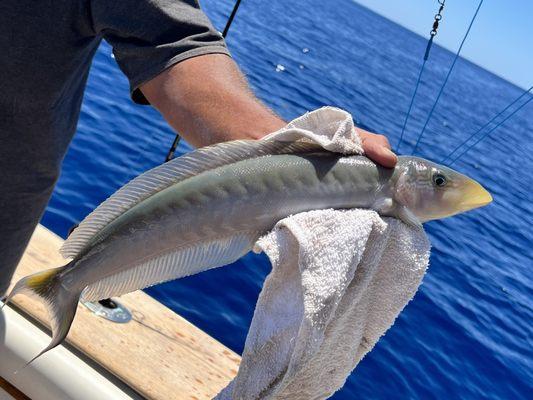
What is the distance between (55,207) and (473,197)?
6.18 meters

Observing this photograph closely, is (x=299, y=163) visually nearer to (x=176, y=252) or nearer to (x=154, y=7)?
(x=176, y=252)

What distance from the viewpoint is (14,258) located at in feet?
8.46

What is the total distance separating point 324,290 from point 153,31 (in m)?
0.87

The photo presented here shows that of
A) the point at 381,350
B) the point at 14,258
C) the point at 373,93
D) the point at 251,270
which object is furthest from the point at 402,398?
the point at 373,93

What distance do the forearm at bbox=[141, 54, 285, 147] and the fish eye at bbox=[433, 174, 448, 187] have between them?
0.49 m

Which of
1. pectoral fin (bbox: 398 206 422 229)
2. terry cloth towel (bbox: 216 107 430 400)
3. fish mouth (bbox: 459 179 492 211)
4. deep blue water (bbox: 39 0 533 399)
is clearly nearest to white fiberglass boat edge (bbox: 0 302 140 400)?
terry cloth towel (bbox: 216 107 430 400)

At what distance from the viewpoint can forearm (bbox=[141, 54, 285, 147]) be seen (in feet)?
6.27

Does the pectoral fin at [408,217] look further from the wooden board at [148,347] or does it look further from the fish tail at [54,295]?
the wooden board at [148,347]

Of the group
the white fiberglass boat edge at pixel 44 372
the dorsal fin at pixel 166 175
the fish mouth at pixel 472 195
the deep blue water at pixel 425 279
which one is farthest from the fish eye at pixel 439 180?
the deep blue water at pixel 425 279

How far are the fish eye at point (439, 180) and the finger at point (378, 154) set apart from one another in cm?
16

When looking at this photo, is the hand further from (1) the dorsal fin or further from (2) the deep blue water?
(2) the deep blue water

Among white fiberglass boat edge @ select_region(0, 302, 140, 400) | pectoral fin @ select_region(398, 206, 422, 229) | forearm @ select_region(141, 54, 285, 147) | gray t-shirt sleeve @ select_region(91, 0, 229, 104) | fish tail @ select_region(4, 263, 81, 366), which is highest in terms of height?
gray t-shirt sleeve @ select_region(91, 0, 229, 104)

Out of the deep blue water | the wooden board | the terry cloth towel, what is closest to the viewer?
the terry cloth towel

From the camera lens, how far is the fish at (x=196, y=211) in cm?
179
